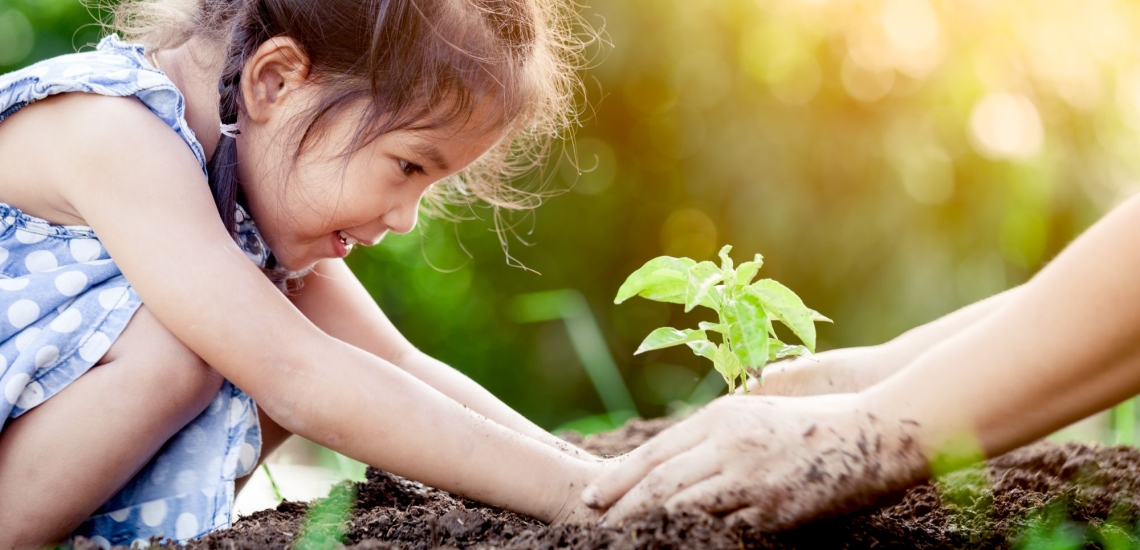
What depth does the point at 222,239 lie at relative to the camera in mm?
1310

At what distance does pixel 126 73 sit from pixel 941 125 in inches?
98.0

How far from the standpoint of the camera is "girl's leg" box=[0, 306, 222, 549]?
1.29m

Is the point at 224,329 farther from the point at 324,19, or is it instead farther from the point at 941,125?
the point at 941,125

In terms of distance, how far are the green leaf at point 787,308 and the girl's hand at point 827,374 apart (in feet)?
0.94

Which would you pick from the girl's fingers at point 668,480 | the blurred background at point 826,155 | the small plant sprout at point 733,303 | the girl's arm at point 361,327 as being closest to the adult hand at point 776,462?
the girl's fingers at point 668,480

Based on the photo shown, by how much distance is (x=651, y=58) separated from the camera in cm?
317

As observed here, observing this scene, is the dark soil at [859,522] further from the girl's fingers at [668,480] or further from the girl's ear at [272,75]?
the girl's ear at [272,75]

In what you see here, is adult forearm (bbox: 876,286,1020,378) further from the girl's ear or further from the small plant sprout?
the girl's ear

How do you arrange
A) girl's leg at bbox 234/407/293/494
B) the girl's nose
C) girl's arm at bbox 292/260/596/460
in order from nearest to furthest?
the girl's nose → girl's leg at bbox 234/407/293/494 → girl's arm at bbox 292/260/596/460

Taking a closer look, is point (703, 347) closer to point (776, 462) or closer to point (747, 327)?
point (747, 327)

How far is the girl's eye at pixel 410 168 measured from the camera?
1.53 meters

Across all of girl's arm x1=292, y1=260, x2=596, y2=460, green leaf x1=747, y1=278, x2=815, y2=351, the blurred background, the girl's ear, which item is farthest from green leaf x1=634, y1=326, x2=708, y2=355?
the blurred background

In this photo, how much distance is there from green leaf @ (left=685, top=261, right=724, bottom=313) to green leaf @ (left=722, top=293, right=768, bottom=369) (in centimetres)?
4

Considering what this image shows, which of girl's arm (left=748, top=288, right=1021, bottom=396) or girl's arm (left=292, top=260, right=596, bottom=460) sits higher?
girl's arm (left=748, top=288, right=1021, bottom=396)
